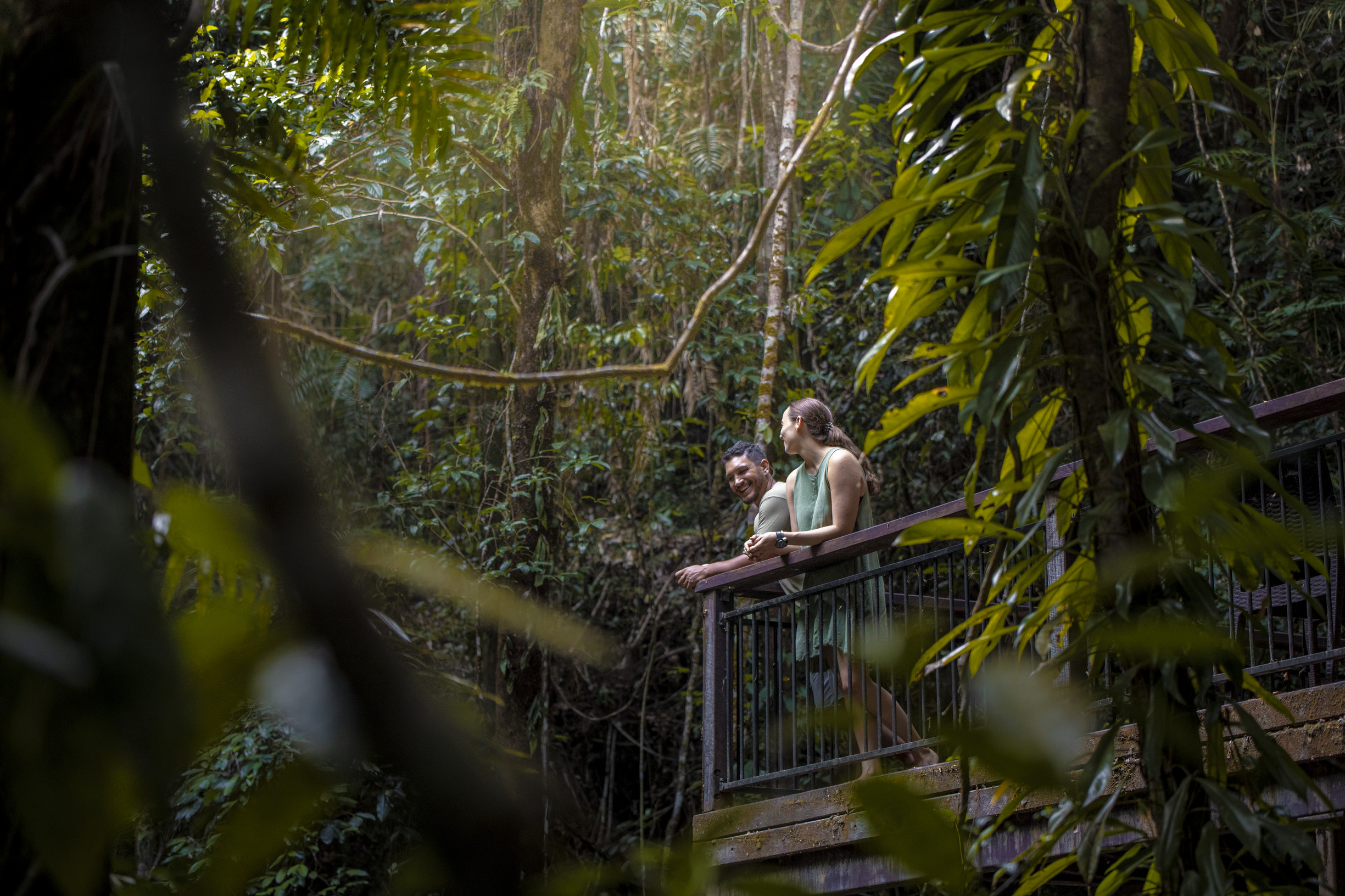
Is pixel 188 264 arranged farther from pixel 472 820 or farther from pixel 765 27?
pixel 765 27

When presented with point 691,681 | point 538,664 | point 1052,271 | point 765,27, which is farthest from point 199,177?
point 765,27

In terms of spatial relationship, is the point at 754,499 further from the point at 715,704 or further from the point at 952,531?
the point at 952,531

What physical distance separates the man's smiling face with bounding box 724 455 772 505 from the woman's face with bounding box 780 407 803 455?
24.4 inches

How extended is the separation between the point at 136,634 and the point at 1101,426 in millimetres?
1300

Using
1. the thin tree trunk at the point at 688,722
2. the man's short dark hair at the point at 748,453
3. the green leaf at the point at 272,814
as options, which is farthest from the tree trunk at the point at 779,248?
the green leaf at the point at 272,814

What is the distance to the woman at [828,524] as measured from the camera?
452 cm

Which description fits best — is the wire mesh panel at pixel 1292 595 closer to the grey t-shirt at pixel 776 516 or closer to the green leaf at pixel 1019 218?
the green leaf at pixel 1019 218

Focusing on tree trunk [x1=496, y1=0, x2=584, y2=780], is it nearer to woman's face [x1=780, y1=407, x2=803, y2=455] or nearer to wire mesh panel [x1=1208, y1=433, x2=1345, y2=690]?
woman's face [x1=780, y1=407, x2=803, y2=455]

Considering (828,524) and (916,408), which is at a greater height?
(916,408)

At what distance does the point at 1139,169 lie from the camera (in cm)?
162

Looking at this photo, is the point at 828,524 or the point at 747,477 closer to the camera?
the point at 828,524

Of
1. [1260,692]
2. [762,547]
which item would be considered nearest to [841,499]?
[762,547]

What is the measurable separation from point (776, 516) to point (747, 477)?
406 millimetres

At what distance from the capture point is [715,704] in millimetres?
4977
